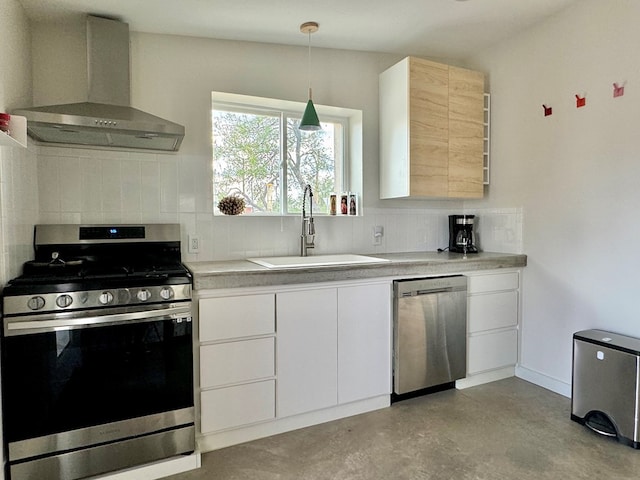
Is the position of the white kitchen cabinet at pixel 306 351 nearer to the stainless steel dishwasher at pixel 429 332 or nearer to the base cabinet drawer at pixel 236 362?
the base cabinet drawer at pixel 236 362

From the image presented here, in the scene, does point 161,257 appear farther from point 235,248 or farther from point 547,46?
point 547,46

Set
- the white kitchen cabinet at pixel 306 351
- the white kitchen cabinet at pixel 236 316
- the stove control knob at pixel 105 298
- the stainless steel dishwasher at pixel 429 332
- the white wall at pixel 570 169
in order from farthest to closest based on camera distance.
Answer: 1. the stainless steel dishwasher at pixel 429 332
2. the white wall at pixel 570 169
3. the white kitchen cabinet at pixel 306 351
4. the white kitchen cabinet at pixel 236 316
5. the stove control knob at pixel 105 298

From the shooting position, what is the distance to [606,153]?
239 cm

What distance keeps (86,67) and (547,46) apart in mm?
3005

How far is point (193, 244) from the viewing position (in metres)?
2.57

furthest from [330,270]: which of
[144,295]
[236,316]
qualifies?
[144,295]

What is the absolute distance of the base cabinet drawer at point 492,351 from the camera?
2.81 meters

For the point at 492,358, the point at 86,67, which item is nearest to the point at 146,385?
the point at 86,67

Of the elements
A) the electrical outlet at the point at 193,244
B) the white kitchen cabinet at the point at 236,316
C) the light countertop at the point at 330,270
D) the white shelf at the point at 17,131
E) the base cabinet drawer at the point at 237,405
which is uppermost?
the white shelf at the point at 17,131

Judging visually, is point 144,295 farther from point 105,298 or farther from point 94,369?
point 94,369

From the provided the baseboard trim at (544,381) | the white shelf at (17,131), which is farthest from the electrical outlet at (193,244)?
the baseboard trim at (544,381)

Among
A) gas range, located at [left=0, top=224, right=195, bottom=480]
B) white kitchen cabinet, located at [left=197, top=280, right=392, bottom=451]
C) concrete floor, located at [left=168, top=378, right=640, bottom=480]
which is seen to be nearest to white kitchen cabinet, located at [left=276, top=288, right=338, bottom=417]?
white kitchen cabinet, located at [left=197, top=280, right=392, bottom=451]

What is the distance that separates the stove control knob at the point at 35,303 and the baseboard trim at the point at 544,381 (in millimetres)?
3080

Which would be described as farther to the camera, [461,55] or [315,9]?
[461,55]
